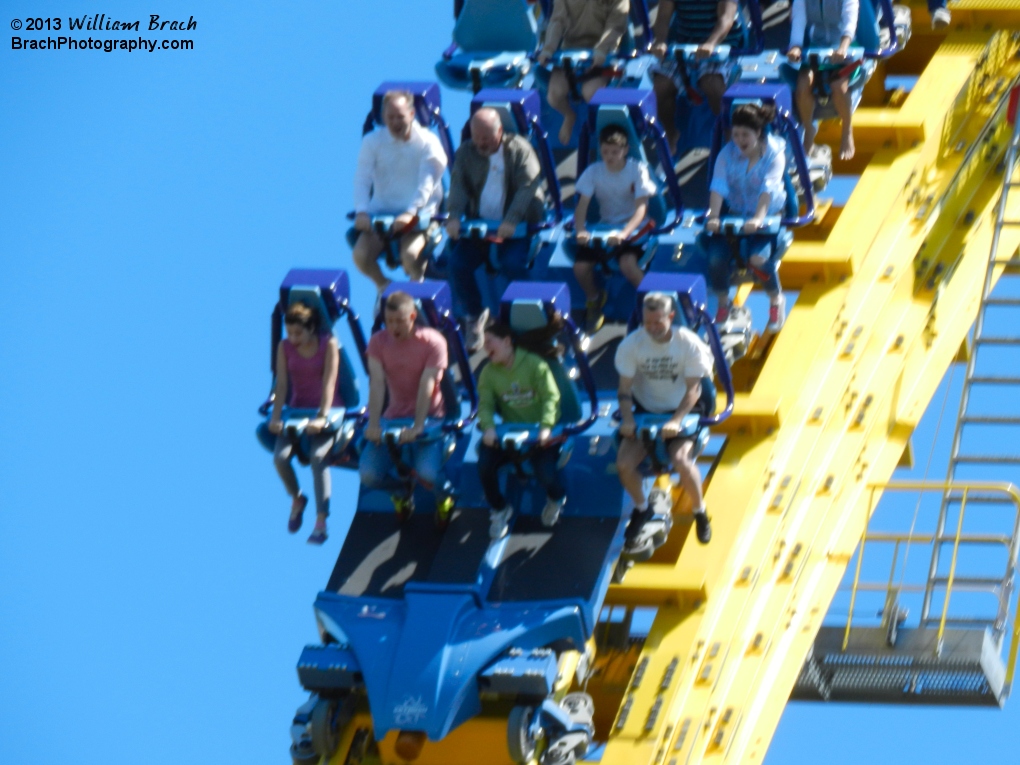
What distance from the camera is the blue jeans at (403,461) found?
65.6ft

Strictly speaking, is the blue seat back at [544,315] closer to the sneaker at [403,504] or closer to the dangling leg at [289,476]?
the sneaker at [403,504]

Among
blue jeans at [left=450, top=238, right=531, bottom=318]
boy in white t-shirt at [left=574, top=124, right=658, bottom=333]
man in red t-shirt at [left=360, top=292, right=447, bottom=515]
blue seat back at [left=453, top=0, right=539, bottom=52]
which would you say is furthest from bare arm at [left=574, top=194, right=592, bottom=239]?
blue seat back at [left=453, top=0, right=539, bottom=52]

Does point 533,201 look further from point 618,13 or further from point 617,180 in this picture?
point 618,13

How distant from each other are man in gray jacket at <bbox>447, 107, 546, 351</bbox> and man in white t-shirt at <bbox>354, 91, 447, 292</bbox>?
0.72ft

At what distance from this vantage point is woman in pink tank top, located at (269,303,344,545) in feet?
65.9

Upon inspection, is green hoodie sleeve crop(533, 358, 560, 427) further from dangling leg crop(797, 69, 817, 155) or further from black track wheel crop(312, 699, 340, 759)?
dangling leg crop(797, 69, 817, 155)

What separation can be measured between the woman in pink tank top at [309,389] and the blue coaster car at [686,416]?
179 centimetres

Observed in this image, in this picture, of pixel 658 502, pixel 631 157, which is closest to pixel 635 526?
pixel 658 502

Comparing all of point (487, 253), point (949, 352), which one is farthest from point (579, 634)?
point (949, 352)

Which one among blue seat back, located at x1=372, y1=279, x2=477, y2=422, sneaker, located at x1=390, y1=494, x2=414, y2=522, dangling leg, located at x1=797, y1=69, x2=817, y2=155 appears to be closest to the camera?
blue seat back, located at x1=372, y1=279, x2=477, y2=422

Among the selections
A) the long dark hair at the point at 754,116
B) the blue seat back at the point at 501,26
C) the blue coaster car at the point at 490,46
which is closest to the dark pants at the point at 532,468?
the long dark hair at the point at 754,116

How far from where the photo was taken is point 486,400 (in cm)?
1964

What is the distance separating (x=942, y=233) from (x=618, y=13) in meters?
2.64

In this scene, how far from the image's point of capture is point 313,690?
19.8m
